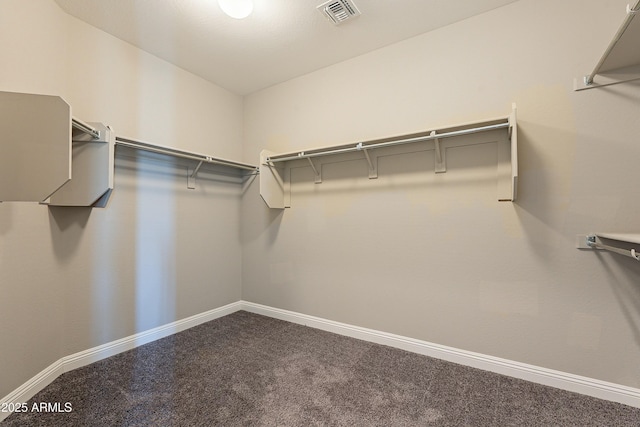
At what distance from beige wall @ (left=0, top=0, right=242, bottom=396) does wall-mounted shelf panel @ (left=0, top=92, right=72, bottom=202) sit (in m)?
0.40

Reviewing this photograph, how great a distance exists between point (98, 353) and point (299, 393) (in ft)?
5.19

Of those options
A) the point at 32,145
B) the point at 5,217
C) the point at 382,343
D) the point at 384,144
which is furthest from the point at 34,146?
the point at 382,343

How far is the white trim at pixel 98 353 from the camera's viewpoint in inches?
61.4

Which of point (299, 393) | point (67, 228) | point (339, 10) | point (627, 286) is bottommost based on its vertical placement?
point (299, 393)

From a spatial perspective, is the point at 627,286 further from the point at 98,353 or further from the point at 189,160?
the point at 98,353

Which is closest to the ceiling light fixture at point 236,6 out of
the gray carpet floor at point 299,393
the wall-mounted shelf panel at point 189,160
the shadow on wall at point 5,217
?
the wall-mounted shelf panel at point 189,160

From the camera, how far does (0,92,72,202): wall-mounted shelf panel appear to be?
124 cm

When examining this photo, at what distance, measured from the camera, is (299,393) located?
1653 mm

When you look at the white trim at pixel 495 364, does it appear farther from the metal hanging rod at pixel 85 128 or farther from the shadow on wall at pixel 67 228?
the metal hanging rod at pixel 85 128

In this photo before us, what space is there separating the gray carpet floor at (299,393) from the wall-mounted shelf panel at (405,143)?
1.23 meters

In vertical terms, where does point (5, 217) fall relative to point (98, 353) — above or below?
above

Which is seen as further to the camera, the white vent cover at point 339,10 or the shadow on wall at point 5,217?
the white vent cover at point 339,10

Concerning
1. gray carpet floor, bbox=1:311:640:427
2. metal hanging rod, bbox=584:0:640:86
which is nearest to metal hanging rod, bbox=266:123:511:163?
metal hanging rod, bbox=584:0:640:86

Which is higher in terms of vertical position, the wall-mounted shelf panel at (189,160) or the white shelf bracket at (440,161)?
the wall-mounted shelf panel at (189,160)
